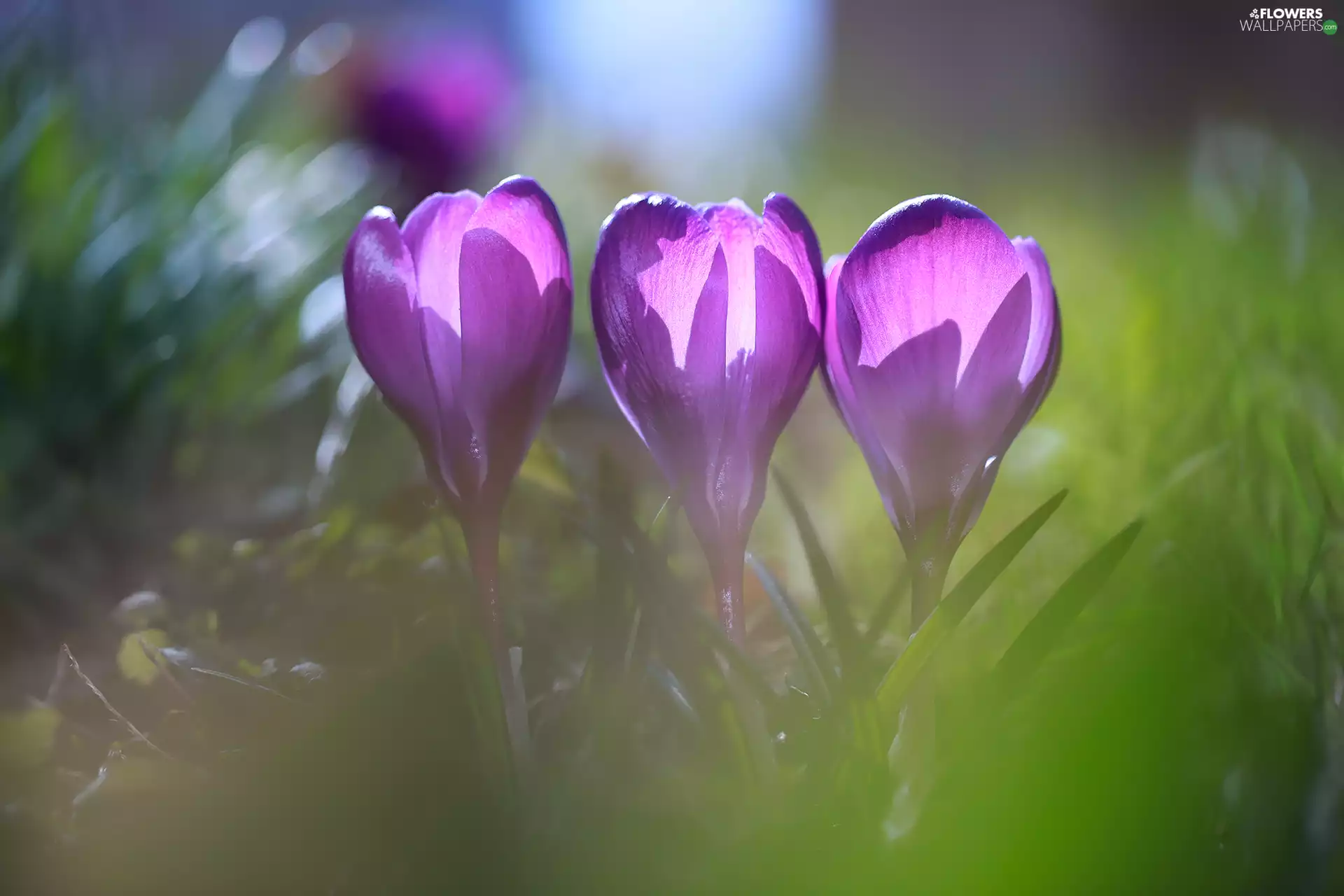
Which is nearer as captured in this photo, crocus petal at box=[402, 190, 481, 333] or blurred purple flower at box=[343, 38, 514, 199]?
crocus petal at box=[402, 190, 481, 333]

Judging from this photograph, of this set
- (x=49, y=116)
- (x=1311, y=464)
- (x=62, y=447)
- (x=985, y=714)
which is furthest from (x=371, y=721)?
(x=49, y=116)

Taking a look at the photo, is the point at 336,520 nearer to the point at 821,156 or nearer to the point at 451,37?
the point at 451,37

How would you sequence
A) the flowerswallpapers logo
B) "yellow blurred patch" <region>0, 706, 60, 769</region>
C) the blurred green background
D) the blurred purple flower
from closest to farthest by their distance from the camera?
the blurred green background < "yellow blurred patch" <region>0, 706, 60, 769</region> < the flowerswallpapers logo < the blurred purple flower

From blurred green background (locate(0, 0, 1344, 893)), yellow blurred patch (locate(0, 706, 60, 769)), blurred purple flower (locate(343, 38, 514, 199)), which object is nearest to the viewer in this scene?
blurred green background (locate(0, 0, 1344, 893))

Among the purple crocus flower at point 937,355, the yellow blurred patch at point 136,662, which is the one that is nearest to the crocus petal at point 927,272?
the purple crocus flower at point 937,355

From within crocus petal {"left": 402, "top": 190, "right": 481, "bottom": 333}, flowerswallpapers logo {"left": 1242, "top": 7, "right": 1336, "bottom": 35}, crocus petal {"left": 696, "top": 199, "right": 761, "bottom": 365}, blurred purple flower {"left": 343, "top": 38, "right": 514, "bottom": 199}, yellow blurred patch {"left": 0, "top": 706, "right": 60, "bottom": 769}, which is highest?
blurred purple flower {"left": 343, "top": 38, "right": 514, "bottom": 199}

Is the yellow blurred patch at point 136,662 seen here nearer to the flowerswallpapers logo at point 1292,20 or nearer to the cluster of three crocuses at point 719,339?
the cluster of three crocuses at point 719,339

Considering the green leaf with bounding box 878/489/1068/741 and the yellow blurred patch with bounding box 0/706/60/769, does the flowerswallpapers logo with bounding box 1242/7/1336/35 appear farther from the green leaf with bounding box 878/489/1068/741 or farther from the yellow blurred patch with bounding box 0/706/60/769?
the yellow blurred patch with bounding box 0/706/60/769

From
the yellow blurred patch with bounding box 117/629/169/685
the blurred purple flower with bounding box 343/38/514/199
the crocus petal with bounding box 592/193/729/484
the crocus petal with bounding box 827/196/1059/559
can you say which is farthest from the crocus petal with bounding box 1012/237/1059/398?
the blurred purple flower with bounding box 343/38/514/199
